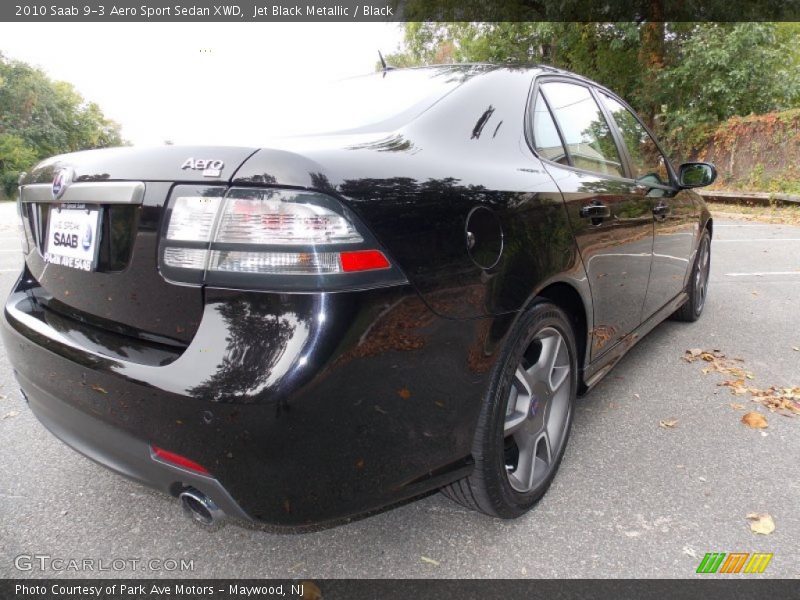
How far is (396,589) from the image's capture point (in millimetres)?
1667

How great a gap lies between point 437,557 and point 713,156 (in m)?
19.5

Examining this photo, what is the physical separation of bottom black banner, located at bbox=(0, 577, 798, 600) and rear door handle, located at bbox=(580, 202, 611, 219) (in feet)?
4.18

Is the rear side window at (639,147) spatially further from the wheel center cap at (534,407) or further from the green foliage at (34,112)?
the green foliage at (34,112)

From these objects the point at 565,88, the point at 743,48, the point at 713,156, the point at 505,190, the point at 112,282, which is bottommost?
the point at 713,156

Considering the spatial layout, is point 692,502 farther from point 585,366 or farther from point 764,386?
point 764,386

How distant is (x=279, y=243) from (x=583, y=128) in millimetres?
1900

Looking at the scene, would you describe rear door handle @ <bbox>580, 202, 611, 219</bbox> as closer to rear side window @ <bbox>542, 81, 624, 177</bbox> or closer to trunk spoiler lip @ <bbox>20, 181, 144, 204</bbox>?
rear side window @ <bbox>542, 81, 624, 177</bbox>

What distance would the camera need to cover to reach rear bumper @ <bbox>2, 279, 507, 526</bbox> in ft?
4.10

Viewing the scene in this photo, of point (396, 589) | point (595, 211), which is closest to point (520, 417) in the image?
point (396, 589)

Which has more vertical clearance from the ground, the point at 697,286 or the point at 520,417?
the point at 520,417

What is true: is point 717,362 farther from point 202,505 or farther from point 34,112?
point 34,112

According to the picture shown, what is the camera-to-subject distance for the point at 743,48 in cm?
1639

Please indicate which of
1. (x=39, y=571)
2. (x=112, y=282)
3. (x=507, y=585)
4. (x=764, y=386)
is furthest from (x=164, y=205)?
(x=764, y=386)

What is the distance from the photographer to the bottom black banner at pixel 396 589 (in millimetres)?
1642
